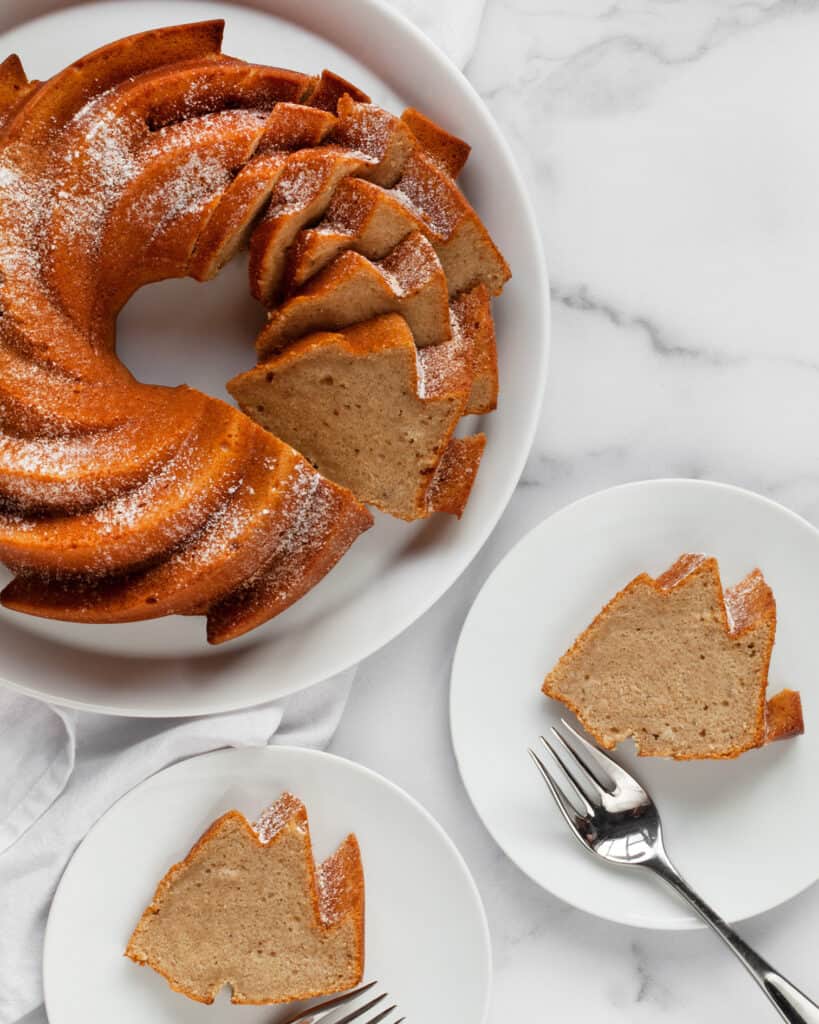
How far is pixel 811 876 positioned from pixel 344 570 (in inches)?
47.5

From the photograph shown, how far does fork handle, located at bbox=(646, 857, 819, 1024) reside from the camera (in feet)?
7.28

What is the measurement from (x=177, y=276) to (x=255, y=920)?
53.1 inches

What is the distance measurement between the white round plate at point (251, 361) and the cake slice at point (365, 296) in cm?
21

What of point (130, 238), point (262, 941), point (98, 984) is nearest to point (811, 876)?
point (262, 941)

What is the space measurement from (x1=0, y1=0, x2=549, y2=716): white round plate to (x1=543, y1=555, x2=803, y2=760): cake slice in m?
0.36

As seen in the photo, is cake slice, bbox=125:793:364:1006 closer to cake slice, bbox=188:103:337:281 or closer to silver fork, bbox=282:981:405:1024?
silver fork, bbox=282:981:405:1024

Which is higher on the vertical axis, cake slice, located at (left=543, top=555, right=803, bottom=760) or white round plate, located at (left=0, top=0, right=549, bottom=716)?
white round plate, located at (left=0, top=0, right=549, bottom=716)

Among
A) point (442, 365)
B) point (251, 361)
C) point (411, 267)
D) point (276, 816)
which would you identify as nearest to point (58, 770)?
point (276, 816)

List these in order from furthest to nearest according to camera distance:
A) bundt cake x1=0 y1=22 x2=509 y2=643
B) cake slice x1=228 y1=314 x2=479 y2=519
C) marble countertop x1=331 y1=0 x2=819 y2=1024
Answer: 1. marble countertop x1=331 y1=0 x2=819 y2=1024
2. cake slice x1=228 y1=314 x2=479 y2=519
3. bundt cake x1=0 y1=22 x2=509 y2=643

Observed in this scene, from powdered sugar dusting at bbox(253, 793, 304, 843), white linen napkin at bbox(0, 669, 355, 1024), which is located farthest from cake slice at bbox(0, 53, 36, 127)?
powdered sugar dusting at bbox(253, 793, 304, 843)

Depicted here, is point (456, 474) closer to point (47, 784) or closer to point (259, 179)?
point (259, 179)

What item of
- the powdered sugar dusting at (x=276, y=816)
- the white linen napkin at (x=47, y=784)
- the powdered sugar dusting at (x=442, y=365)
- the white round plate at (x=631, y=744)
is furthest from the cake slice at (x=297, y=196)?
the powdered sugar dusting at (x=276, y=816)

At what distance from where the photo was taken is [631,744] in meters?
2.30

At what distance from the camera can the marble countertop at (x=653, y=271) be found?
229 cm
